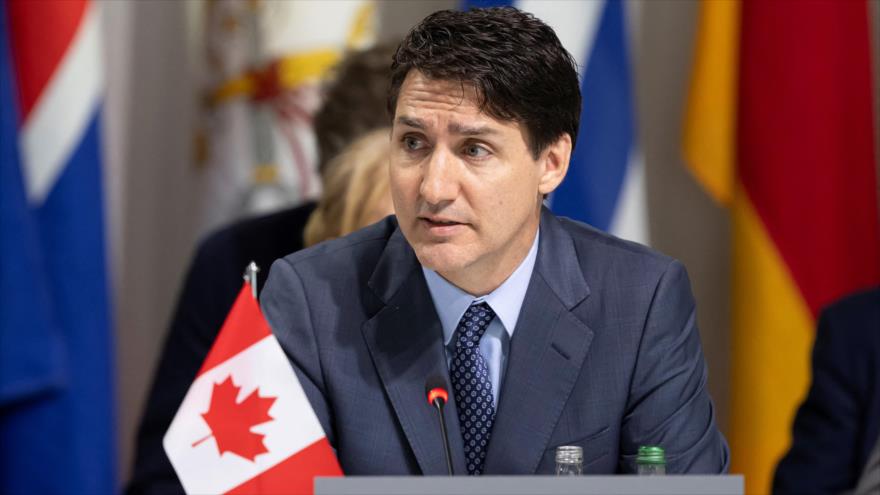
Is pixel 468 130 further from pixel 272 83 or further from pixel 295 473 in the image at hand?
pixel 272 83

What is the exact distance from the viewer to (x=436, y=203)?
205cm

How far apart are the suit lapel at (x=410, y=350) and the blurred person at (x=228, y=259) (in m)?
0.90

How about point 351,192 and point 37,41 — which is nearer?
point 351,192

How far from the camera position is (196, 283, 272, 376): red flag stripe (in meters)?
2.15

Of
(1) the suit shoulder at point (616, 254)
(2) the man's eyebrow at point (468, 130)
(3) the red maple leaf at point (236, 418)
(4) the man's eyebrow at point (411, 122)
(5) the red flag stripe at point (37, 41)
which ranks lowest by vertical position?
(3) the red maple leaf at point (236, 418)

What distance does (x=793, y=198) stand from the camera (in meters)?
4.07

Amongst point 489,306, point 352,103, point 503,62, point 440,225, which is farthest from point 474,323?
point 352,103

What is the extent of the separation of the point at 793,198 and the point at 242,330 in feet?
7.98

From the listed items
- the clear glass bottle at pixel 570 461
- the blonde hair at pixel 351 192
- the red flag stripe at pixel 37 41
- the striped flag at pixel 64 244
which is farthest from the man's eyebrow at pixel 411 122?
the red flag stripe at pixel 37 41

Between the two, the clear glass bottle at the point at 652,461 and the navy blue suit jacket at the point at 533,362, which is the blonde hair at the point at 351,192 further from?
the clear glass bottle at the point at 652,461

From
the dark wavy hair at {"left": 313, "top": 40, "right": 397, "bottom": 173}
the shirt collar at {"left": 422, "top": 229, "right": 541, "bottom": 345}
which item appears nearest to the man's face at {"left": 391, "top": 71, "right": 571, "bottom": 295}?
the shirt collar at {"left": 422, "top": 229, "right": 541, "bottom": 345}

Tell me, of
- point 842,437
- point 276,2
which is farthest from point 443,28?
point 276,2

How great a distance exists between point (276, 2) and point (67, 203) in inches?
43.3

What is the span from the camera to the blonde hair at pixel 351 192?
10.5 feet
